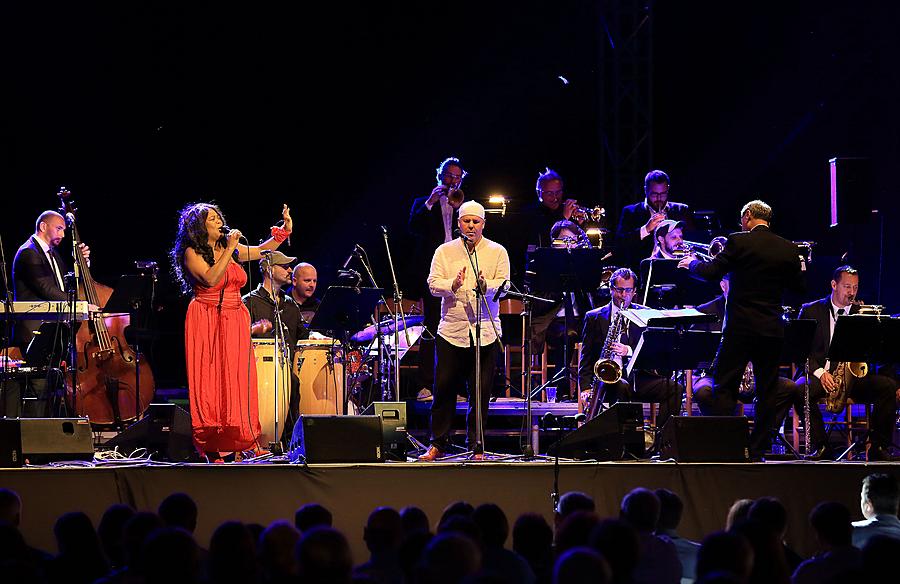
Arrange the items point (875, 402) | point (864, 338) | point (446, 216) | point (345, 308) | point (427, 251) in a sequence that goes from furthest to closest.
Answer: point (427, 251) → point (446, 216) → point (875, 402) → point (345, 308) → point (864, 338)

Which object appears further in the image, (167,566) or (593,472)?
(593,472)

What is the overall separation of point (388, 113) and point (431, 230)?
3.94 m

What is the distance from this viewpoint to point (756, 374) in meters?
8.98

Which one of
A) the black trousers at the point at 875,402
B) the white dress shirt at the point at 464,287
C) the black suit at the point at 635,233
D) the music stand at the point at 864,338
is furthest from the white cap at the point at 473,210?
the black trousers at the point at 875,402

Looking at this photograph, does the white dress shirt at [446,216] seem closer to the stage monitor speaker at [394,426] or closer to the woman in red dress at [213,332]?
the stage monitor speaker at [394,426]

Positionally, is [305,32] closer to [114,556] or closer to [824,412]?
[824,412]

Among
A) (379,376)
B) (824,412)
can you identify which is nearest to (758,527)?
(379,376)

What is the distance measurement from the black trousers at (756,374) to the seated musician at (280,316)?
4054mm

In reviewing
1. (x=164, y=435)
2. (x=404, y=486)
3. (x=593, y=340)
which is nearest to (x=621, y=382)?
(x=593, y=340)

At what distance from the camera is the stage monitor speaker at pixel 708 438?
27.0ft

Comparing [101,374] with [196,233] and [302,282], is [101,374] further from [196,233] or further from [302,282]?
[196,233]

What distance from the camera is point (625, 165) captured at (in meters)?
14.3

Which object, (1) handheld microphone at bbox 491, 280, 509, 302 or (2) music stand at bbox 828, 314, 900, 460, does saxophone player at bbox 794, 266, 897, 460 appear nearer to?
(2) music stand at bbox 828, 314, 900, 460

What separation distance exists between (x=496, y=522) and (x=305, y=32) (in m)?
10.9
